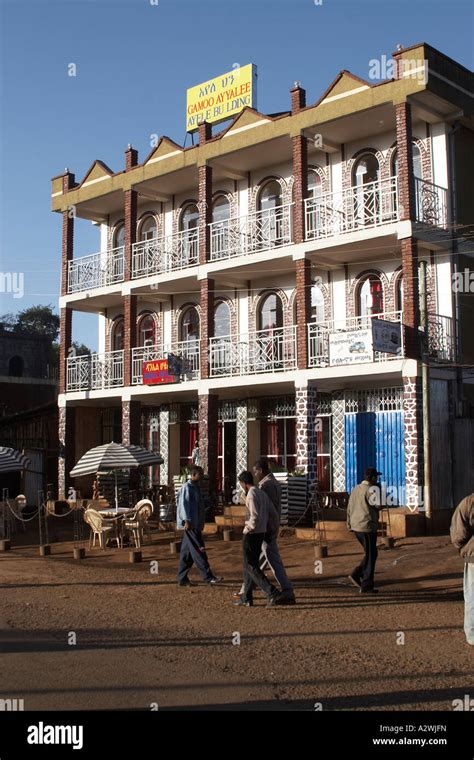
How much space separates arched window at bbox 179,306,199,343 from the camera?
25891mm

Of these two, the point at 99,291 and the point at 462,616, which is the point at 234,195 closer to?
the point at 99,291

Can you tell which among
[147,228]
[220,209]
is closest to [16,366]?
[147,228]

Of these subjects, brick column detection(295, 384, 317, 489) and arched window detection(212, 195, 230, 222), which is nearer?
brick column detection(295, 384, 317, 489)

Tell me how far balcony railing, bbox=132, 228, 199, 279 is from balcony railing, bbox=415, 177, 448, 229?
721 centimetres

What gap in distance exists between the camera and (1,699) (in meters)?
6.37

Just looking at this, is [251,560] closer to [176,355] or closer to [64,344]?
[176,355]

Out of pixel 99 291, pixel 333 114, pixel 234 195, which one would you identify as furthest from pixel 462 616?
pixel 99 291

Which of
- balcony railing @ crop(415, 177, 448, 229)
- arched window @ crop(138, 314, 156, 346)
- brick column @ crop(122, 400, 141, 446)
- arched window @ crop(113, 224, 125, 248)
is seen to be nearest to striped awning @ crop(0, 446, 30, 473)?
brick column @ crop(122, 400, 141, 446)

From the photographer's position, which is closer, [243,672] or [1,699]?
[1,699]

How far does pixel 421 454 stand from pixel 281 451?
597 cm

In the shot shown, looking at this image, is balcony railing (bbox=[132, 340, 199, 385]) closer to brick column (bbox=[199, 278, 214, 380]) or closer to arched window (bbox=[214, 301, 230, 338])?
arched window (bbox=[214, 301, 230, 338])

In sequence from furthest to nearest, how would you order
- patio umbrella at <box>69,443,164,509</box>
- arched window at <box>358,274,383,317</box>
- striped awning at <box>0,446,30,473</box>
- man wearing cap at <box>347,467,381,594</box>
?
arched window at <box>358,274,383,317</box> < striped awning at <box>0,446,30,473</box> < patio umbrella at <box>69,443,164,509</box> < man wearing cap at <box>347,467,381,594</box>

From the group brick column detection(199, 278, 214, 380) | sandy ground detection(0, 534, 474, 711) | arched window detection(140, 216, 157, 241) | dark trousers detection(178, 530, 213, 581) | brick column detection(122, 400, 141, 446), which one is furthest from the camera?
arched window detection(140, 216, 157, 241)

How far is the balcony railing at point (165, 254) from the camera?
80.7 feet
